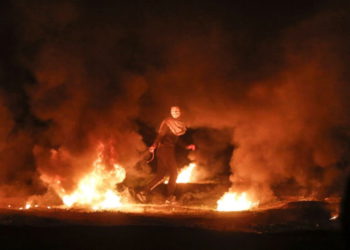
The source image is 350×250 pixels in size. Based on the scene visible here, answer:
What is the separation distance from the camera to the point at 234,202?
43.5ft

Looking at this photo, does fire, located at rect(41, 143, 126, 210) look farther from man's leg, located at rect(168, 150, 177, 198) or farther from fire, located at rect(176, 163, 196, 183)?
fire, located at rect(176, 163, 196, 183)

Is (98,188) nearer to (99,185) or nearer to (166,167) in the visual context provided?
(99,185)

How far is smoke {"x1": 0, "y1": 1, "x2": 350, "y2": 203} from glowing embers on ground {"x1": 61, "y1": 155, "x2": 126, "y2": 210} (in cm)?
39

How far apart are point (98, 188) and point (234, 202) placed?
3632mm

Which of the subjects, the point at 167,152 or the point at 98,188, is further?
the point at 98,188

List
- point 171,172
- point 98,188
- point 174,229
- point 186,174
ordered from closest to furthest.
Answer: point 174,229 < point 171,172 < point 98,188 < point 186,174

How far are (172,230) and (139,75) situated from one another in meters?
7.35

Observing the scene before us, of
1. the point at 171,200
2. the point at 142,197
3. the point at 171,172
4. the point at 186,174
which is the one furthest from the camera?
the point at 186,174

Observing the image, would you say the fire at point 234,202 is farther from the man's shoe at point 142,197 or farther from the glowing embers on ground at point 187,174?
the glowing embers on ground at point 187,174

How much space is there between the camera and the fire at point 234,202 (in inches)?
504

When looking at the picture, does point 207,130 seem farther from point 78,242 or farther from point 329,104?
point 78,242

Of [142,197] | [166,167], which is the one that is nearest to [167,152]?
[166,167]

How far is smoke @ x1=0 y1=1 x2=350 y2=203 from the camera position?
1401 cm

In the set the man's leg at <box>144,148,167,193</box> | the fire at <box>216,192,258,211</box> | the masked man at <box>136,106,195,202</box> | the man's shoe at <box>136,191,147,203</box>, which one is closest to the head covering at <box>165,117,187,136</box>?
the masked man at <box>136,106,195,202</box>
